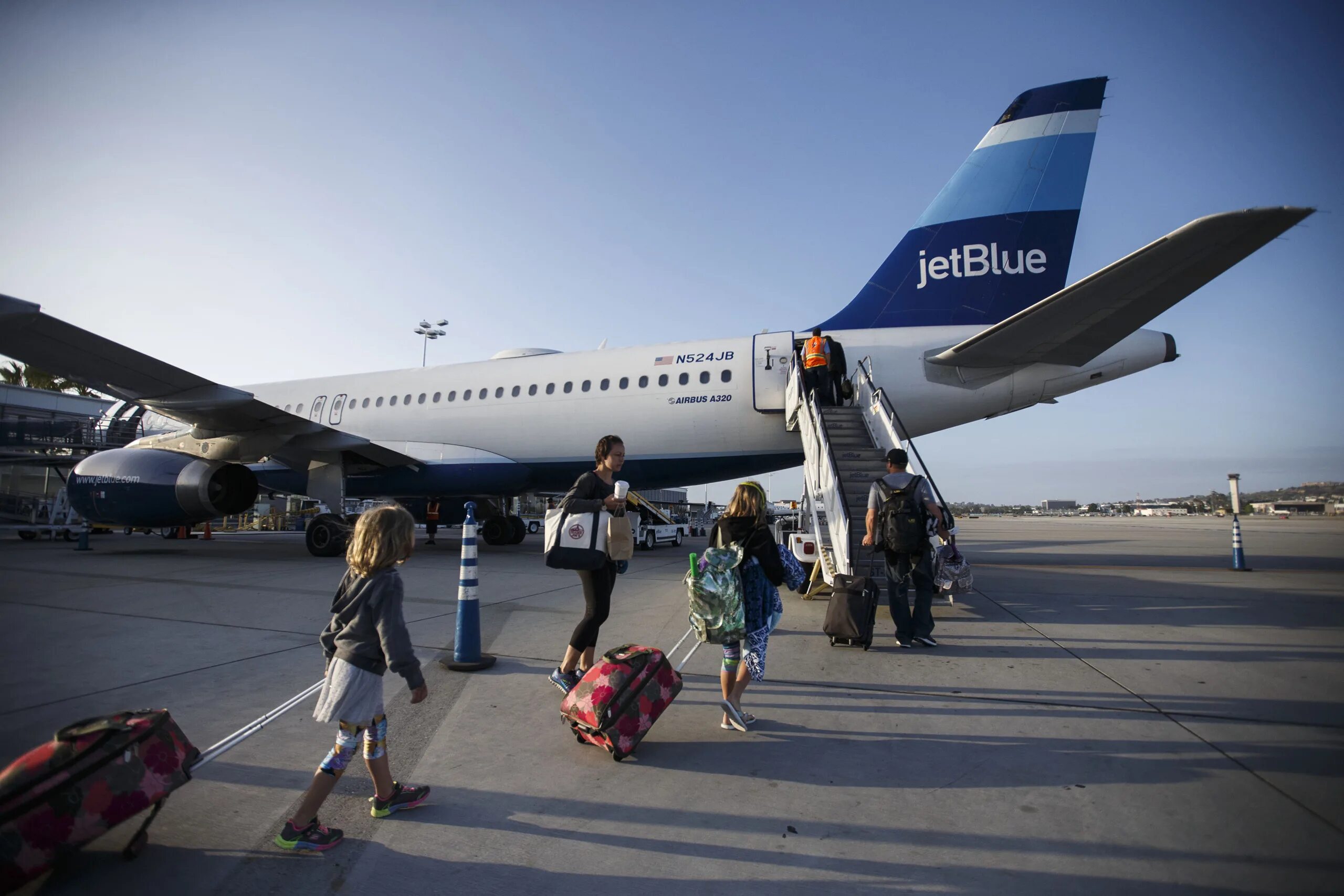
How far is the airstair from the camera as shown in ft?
19.3

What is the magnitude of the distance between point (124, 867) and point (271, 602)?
5.25 m

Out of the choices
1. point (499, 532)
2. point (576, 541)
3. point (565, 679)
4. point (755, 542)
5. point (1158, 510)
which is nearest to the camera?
point (755, 542)

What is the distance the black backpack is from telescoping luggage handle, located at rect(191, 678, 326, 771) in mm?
4015

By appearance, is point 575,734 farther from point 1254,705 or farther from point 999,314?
point 999,314

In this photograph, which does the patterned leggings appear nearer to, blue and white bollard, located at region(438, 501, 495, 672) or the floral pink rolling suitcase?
the floral pink rolling suitcase

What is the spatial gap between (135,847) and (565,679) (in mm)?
1979

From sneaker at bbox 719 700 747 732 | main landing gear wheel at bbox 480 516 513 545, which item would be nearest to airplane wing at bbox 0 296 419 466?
main landing gear wheel at bbox 480 516 513 545

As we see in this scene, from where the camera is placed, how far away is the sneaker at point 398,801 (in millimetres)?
2266

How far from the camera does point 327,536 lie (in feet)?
37.1

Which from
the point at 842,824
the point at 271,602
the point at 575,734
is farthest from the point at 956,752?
the point at 271,602

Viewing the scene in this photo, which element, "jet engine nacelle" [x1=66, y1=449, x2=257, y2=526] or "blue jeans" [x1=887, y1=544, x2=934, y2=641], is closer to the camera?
"blue jeans" [x1=887, y1=544, x2=934, y2=641]

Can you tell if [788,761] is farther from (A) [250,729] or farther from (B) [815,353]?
(B) [815,353]

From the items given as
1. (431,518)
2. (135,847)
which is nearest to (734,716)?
(135,847)

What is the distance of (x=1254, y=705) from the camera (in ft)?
11.1
